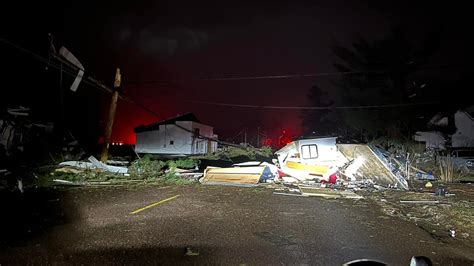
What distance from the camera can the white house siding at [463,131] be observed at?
32812 mm

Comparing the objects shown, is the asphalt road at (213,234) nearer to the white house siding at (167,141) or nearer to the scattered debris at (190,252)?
the scattered debris at (190,252)

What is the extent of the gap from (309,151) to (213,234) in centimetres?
1055

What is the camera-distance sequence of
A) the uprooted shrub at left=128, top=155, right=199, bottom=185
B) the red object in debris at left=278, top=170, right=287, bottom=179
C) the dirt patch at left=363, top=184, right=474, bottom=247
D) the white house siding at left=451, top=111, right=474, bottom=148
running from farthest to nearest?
the white house siding at left=451, top=111, right=474, bottom=148
the red object in debris at left=278, top=170, right=287, bottom=179
the uprooted shrub at left=128, top=155, right=199, bottom=185
the dirt patch at left=363, top=184, right=474, bottom=247

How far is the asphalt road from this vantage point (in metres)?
4.82

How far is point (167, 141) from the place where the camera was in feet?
135

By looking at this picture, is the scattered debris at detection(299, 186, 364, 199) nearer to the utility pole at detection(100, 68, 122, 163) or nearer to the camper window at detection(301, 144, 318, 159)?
the camper window at detection(301, 144, 318, 159)

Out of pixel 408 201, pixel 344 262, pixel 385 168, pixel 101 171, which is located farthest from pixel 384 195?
pixel 101 171

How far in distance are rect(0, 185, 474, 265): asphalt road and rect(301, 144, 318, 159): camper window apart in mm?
5971

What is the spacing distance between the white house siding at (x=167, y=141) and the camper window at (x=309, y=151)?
2664 centimetres

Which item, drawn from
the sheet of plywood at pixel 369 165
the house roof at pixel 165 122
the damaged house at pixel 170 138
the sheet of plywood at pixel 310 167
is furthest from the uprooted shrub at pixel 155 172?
the house roof at pixel 165 122

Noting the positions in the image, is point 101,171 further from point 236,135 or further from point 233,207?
point 236,135

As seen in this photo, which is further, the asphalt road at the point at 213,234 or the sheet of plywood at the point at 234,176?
the sheet of plywood at the point at 234,176

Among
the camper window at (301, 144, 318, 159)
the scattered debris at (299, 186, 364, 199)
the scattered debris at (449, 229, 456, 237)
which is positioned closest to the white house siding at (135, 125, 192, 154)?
the camper window at (301, 144, 318, 159)

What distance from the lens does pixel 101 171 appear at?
14812mm
